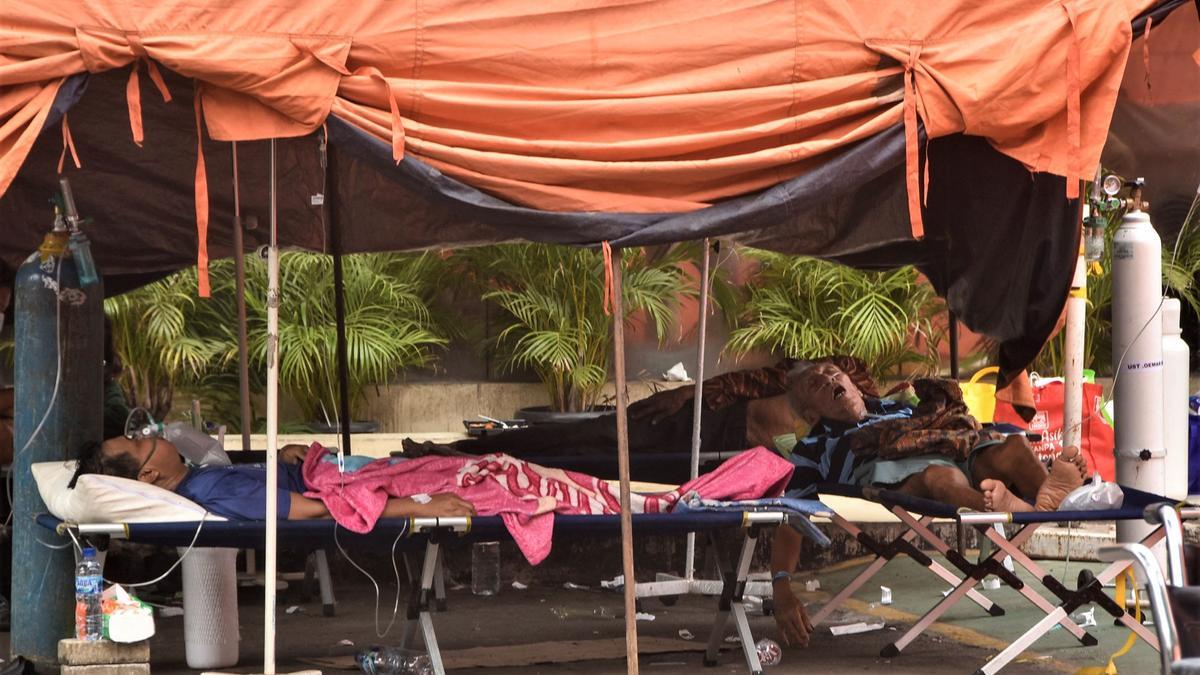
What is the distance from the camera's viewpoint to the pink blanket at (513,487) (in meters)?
5.23

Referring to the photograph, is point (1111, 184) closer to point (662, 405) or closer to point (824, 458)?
point (824, 458)

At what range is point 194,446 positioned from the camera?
21.2 feet

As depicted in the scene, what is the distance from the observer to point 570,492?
5645mm

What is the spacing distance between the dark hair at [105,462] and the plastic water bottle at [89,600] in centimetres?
36

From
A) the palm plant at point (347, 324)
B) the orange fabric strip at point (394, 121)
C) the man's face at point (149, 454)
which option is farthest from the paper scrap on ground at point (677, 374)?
the orange fabric strip at point (394, 121)

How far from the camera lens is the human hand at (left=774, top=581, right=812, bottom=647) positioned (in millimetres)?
6297

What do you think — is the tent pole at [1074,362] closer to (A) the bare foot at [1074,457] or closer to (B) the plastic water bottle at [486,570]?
(A) the bare foot at [1074,457]

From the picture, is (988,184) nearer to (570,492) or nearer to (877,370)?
(570,492)

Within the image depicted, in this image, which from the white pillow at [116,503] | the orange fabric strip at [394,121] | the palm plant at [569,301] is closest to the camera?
the orange fabric strip at [394,121]

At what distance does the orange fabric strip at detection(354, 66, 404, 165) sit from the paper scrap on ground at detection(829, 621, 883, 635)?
3.09 metres

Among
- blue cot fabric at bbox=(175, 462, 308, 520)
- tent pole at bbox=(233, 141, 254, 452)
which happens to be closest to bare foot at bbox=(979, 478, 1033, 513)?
blue cot fabric at bbox=(175, 462, 308, 520)

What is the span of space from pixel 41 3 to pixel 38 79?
0.70 ft

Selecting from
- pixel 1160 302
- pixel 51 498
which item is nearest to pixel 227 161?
pixel 51 498

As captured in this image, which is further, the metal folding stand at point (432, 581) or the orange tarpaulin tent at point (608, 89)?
the metal folding stand at point (432, 581)
